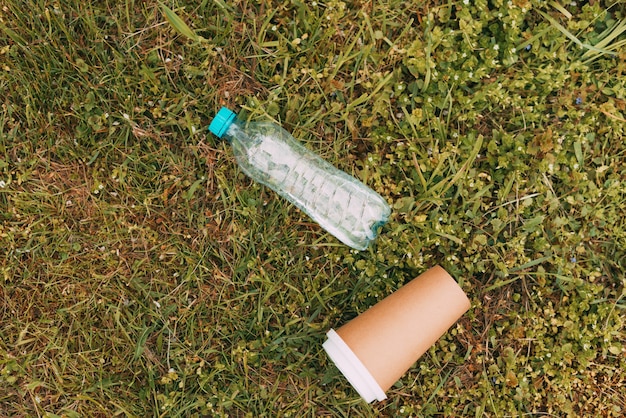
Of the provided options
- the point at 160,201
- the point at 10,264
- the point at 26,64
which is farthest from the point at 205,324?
the point at 26,64

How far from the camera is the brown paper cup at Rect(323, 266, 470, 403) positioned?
74.1 inches

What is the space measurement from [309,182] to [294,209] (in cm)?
17

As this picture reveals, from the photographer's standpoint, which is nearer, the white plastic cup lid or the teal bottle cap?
the white plastic cup lid

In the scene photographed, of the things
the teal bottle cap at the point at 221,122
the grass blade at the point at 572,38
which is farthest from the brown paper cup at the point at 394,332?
the grass blade at the point at 572,38

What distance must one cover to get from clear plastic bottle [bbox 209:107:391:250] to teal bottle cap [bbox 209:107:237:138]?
11cm

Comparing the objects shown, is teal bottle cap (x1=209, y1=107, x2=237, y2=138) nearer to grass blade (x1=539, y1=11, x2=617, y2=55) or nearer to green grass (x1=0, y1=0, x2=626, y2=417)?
green grass (x1=0, y1=0, x2=626, y2=417)

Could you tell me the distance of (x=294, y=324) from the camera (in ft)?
7.59

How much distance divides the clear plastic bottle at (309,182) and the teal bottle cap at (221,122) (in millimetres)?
114

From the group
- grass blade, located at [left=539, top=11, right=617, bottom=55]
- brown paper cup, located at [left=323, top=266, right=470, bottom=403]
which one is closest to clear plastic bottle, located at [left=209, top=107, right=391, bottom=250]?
brown paper cup, located at [left=323, top=266, right=470, bottom=403]

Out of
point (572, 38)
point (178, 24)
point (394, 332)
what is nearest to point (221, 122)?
point (178, 24)

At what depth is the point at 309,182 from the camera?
2402 millimetres

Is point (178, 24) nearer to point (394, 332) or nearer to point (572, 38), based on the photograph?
point (394, 332)

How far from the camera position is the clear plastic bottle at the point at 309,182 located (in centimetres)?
231

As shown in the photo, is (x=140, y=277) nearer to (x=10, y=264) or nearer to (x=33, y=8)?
(x=10, y=264)
